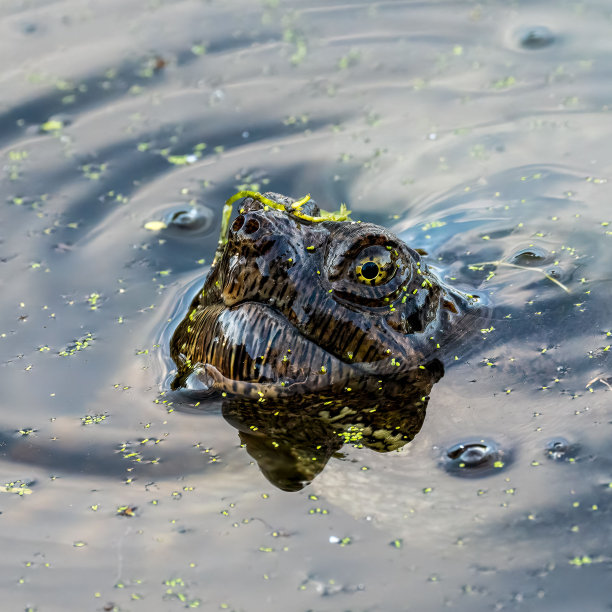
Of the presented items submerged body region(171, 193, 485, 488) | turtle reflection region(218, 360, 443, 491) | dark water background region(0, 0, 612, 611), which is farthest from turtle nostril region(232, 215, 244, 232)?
dark water background region(0, 0, 612, 611)

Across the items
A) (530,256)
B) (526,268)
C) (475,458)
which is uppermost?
(530,256)

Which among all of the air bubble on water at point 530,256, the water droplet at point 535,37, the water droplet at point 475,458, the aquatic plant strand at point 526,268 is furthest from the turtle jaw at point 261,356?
the water droplet at point 535,37

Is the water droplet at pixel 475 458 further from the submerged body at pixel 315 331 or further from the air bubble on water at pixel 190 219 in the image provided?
the air bubble on water at pixel 190 219

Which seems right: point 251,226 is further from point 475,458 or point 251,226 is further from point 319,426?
point 475,458

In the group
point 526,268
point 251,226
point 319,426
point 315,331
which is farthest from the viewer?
point 526,268

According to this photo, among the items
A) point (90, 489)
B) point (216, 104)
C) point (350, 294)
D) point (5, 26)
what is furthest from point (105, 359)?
point (5, 26)

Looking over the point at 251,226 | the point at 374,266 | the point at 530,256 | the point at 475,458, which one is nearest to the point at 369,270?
the point at 374,266

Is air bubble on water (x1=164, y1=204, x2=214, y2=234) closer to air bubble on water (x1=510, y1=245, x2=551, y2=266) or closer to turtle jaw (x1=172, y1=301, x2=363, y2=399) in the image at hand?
turtle jaw (x1=172, y1=301, x2=363, y2=399)

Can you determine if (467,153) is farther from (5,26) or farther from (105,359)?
(5,26)
